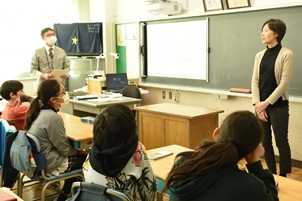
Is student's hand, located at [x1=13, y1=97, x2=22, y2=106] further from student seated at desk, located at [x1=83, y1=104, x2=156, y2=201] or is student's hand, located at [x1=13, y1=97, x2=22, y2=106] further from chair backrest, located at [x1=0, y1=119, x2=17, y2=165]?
student seated at desk, located at [x1=83, y1=104, x2=156, y2=201]

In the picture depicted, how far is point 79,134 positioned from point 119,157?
1.38 m

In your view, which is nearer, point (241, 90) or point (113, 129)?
point (113, 129)

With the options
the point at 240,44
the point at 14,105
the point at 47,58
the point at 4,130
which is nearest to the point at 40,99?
the point at 4,130

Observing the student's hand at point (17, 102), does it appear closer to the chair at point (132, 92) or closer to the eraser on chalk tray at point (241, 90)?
the chair at point (132, 92)

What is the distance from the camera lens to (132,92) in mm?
5234

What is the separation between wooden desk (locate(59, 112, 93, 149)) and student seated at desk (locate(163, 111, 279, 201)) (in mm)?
1663

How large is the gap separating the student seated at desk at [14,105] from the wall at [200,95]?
1.85 meters

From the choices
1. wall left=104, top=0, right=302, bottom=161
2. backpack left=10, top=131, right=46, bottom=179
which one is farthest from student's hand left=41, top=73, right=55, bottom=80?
backpack left=10, top=131, right=46, bottom=179

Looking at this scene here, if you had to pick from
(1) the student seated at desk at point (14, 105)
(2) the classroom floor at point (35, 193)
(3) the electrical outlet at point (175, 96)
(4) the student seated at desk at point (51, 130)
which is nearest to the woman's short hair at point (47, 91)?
(4) the student seated at desk at point (51, 130)

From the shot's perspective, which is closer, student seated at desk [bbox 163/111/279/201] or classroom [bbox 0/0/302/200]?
student seated at desk [bbox 163/111/279/201]

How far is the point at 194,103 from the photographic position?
5508 mm

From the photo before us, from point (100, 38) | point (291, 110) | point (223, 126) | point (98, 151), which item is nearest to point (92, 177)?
point (98, 151)

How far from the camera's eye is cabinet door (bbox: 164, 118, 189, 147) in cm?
380

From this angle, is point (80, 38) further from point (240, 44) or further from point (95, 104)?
point (240, 44)
